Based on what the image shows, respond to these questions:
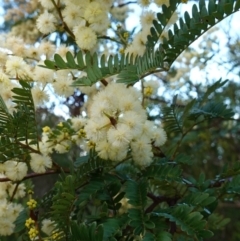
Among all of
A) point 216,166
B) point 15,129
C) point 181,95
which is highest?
point 181,95

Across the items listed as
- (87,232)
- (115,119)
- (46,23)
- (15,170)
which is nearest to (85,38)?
(46,23)

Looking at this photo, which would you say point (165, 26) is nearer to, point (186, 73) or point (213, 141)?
point (186, 73)

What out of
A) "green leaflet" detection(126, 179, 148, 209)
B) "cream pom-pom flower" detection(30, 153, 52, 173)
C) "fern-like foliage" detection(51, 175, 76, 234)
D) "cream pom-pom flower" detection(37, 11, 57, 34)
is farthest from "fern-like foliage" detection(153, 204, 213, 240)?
"cream pom-pom flower" detection(37, 11, 57, 34)

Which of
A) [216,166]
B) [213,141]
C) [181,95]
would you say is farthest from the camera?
[216,166]

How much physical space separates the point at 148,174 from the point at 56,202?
9.5 inches

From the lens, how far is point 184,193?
1.22m

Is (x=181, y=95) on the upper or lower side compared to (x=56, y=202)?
upper

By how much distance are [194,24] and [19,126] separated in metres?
0.42

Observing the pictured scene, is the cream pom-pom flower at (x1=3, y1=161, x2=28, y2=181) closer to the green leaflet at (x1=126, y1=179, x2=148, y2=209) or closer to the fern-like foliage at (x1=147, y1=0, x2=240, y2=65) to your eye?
the green leaflet at (x1=126, y1=179, x2=148, y2=209)

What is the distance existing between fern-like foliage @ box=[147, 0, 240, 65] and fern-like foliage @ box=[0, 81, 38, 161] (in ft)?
1.00

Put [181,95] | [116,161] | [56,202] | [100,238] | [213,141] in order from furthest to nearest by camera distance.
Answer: [213,141], [181,95], [116,161], [56,202], [100,238]

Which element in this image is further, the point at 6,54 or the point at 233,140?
the point at 233,140

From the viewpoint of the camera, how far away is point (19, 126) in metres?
1.04

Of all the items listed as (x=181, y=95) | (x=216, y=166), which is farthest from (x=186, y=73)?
(x=216, y=166)
